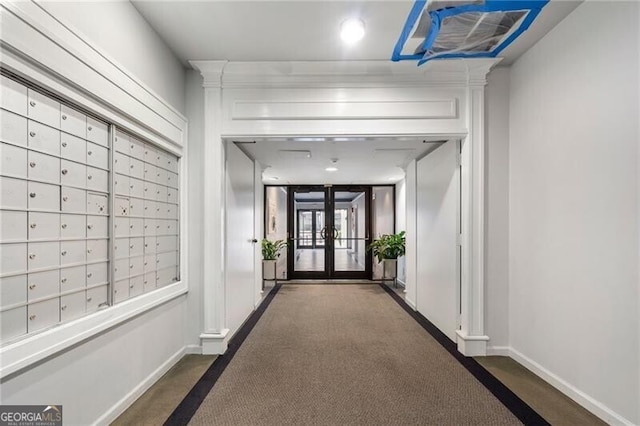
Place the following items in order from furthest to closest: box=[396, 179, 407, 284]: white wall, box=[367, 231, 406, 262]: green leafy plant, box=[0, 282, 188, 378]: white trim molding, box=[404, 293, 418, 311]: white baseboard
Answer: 1. box=[396, 179, 407, 284]: white wall
2. box=[367, 231, 406, 262]: green leafy plant
3. box=[404, 293, 418, 311]: white baseboard
4. box=[0, 282, 188, 378]: white trim molding

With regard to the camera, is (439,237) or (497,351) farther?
(439,237)

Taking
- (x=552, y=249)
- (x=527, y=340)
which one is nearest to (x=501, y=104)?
(x=552, y=249)

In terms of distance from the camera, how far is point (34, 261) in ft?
4.32

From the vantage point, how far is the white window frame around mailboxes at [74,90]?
Answer: 47.4 inches

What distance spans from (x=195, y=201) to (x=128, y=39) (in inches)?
50.6

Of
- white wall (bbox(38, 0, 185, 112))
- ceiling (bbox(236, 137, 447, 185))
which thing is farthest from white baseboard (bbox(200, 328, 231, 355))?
white wall (bbox(38, 0, 185, 112))

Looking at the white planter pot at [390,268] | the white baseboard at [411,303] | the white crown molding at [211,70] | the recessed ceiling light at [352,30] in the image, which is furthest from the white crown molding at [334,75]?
the white planter pot at [390,268]

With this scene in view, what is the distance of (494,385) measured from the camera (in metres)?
2.17

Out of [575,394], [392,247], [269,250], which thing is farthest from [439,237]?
[269,250]

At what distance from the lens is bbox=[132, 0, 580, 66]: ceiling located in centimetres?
196

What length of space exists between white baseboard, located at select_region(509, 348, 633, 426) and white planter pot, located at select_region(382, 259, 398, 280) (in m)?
3.64

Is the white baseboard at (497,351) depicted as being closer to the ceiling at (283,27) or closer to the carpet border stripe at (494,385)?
the carpet border stripe at (494,385)

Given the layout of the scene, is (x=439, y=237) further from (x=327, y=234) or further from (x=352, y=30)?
(x=327, y=234)

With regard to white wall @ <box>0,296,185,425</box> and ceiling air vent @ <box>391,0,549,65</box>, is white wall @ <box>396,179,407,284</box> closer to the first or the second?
ceiling air vent @ <box>391,0,549,65</box>
